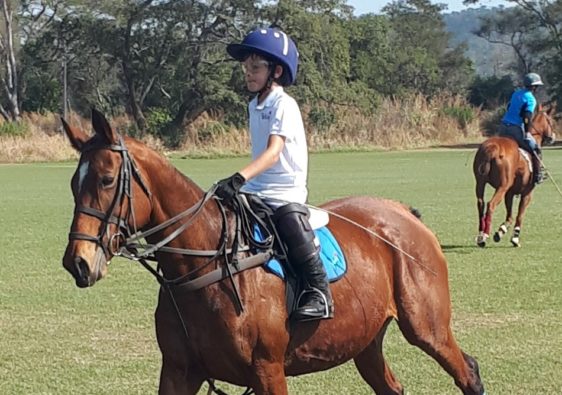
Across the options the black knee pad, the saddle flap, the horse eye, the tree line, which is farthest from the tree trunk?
the horse eye

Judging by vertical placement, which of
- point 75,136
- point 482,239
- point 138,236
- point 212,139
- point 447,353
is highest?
point 75,136

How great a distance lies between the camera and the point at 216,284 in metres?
4.84

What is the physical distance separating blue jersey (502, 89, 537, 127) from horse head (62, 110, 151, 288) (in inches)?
460

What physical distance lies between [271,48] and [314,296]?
4.20 ft

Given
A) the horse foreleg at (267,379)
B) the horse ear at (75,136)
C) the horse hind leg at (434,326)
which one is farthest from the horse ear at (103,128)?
the horse hind leg at (434,326)

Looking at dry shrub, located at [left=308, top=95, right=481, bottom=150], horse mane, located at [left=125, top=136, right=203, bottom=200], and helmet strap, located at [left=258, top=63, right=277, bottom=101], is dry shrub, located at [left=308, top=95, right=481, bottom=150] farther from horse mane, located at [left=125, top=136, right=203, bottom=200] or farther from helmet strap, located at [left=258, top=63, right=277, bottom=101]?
horse mane, located at [left=125, top=136, right=203, bottom=200]

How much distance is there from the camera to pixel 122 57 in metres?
60.7

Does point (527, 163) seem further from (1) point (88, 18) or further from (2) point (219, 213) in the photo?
(1) point (88, 18)

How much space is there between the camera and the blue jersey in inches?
605

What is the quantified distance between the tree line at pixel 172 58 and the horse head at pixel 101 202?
49.2 m

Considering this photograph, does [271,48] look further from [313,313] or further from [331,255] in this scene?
[313,313]

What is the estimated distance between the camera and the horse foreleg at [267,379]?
4.85m

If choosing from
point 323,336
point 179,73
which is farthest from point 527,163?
point 179,73

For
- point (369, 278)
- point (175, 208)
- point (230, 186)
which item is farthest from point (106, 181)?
point (369, 278)
